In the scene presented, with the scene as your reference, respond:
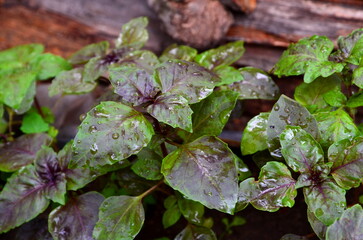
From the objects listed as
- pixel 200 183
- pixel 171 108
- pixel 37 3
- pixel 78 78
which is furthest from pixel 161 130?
pixel 37 3

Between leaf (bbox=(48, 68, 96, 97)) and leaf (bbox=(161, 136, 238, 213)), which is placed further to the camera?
leaf (bbox=(48, 68, 96, 97))

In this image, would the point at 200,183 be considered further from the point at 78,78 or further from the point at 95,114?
the point at 78,78

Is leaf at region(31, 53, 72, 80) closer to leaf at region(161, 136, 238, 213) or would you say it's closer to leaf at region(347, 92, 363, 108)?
leaf at region(161, 136, 238, 213)

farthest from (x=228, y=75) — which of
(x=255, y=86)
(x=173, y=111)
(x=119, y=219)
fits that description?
(x=119, y=219)

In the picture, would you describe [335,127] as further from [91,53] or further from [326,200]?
[91,53]

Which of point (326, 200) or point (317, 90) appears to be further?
point (317, 90)

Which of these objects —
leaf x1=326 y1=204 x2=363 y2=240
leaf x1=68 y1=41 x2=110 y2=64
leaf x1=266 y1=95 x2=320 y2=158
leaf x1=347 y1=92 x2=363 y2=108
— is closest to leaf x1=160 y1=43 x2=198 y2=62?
leaf x1=68 y1=41 x2=110 y2=64
